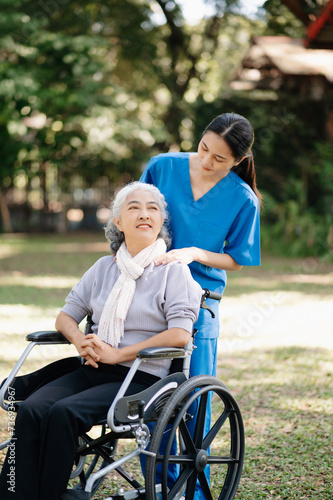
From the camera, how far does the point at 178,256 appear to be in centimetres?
261

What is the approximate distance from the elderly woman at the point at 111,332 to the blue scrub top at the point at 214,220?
11 cm

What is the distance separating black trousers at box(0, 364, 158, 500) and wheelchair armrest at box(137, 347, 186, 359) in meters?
0.22

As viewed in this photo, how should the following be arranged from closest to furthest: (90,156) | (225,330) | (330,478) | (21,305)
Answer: (330,478)
(225,330)
(21,305)
(90,156)

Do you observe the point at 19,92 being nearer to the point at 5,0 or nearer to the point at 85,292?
the point at 5,0

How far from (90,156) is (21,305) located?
12.0 meters

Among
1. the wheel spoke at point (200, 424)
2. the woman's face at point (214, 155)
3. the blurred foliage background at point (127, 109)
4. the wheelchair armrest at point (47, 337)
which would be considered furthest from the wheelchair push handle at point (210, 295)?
the blurred foliage background at point (127, 109)

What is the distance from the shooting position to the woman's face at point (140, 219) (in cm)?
266

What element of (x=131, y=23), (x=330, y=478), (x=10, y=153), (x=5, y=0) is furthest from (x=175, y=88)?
(x=330, y=478)

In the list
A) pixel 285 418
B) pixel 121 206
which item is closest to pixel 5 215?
pixel 285 418

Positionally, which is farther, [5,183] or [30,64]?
[5,183]

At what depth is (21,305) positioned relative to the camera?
7.86 m

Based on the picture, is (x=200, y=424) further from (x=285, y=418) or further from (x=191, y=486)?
(x=285, y=418)

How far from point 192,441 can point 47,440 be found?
58 centimetres

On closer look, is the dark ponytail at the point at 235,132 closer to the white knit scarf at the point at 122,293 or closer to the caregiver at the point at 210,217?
the caregiver at the point at 210,217
